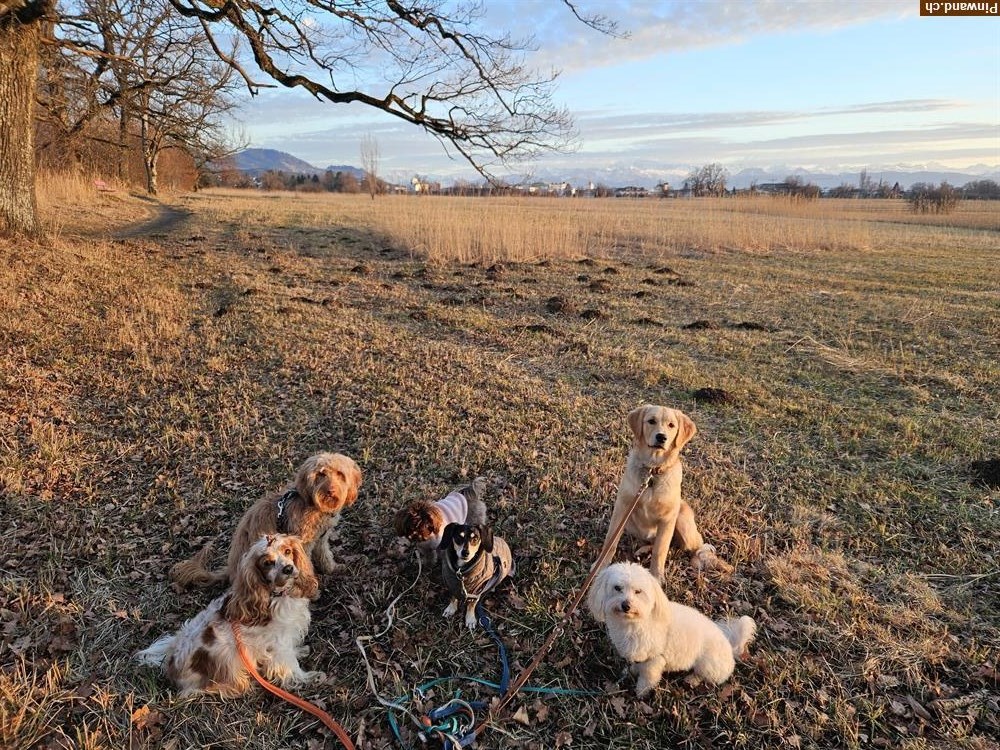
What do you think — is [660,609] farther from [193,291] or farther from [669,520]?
[193,291]

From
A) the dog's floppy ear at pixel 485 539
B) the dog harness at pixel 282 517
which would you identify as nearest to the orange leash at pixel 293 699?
the dog harness at pixel 282 517

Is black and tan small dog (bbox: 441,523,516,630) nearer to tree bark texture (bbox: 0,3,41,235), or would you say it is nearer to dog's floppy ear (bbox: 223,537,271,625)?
dog's floppy ear (bbox: 223,537,271,625)

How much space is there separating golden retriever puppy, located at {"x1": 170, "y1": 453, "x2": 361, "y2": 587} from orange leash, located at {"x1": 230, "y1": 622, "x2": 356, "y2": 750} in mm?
758

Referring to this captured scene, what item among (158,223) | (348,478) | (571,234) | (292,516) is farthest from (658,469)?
(158,223)

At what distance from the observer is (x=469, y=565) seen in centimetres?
347

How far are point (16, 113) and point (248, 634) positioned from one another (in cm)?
1233

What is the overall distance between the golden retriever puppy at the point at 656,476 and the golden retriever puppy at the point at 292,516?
1991mm

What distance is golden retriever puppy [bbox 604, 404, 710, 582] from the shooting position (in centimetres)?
389

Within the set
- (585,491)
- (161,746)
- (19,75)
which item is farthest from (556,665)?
(19,75)

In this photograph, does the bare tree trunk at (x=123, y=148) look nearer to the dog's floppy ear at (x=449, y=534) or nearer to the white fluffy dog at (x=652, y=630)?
the dog's floppy ear at (x=449, y=534)

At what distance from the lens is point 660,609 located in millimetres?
2881

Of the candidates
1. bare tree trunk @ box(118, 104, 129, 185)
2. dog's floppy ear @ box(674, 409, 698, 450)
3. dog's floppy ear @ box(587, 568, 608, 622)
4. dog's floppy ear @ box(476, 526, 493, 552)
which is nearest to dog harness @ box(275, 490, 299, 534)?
dog's floppy ear @ box(476, 526, 493, 552)

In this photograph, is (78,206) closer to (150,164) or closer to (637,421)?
(150,164)

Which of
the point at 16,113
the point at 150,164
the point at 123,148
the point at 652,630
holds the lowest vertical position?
the point at 652,630
